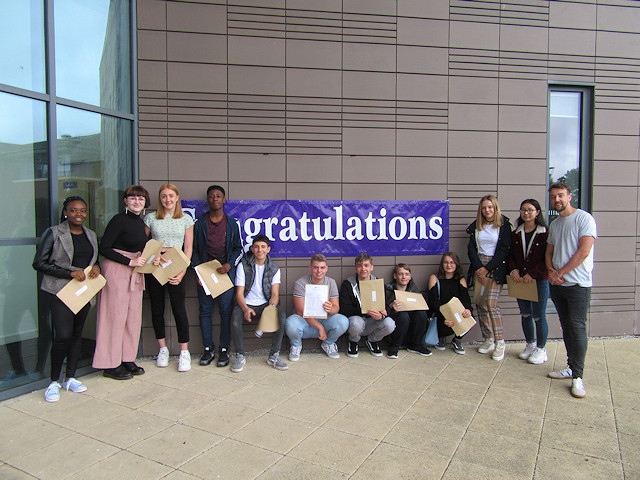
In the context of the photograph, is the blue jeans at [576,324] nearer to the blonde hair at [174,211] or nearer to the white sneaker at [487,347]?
the white sneaker at [487,347]

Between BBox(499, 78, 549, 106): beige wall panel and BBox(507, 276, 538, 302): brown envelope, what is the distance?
242 cm

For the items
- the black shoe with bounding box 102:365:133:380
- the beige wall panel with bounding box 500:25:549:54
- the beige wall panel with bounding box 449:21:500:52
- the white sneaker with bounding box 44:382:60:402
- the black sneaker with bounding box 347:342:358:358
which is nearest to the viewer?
the white sneaker with bounding box 44:382:60:402

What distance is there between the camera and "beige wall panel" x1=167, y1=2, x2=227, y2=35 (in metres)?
5.12

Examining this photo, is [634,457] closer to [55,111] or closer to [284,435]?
[284,435]

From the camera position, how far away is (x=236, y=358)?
4828mm

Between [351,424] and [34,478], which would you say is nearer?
[34,478]

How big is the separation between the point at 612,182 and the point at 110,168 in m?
6.44

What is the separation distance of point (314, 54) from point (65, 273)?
369 centimetres

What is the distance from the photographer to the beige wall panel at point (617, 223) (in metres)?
6.00

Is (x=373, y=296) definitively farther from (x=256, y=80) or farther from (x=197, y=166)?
(x=256, y=80)

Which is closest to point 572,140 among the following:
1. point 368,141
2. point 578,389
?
point 368,141

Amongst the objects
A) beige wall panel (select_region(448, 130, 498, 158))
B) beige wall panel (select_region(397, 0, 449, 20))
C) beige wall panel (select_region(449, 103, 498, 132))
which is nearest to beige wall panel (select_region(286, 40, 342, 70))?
beige wall panel (select_region(397, 0, 449, 20))

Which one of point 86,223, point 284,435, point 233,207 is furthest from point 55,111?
point 284,435

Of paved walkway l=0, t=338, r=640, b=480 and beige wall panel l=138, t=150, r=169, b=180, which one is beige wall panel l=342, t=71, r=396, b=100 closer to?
beige wall panel l=138, t=150, r=169, b=180
